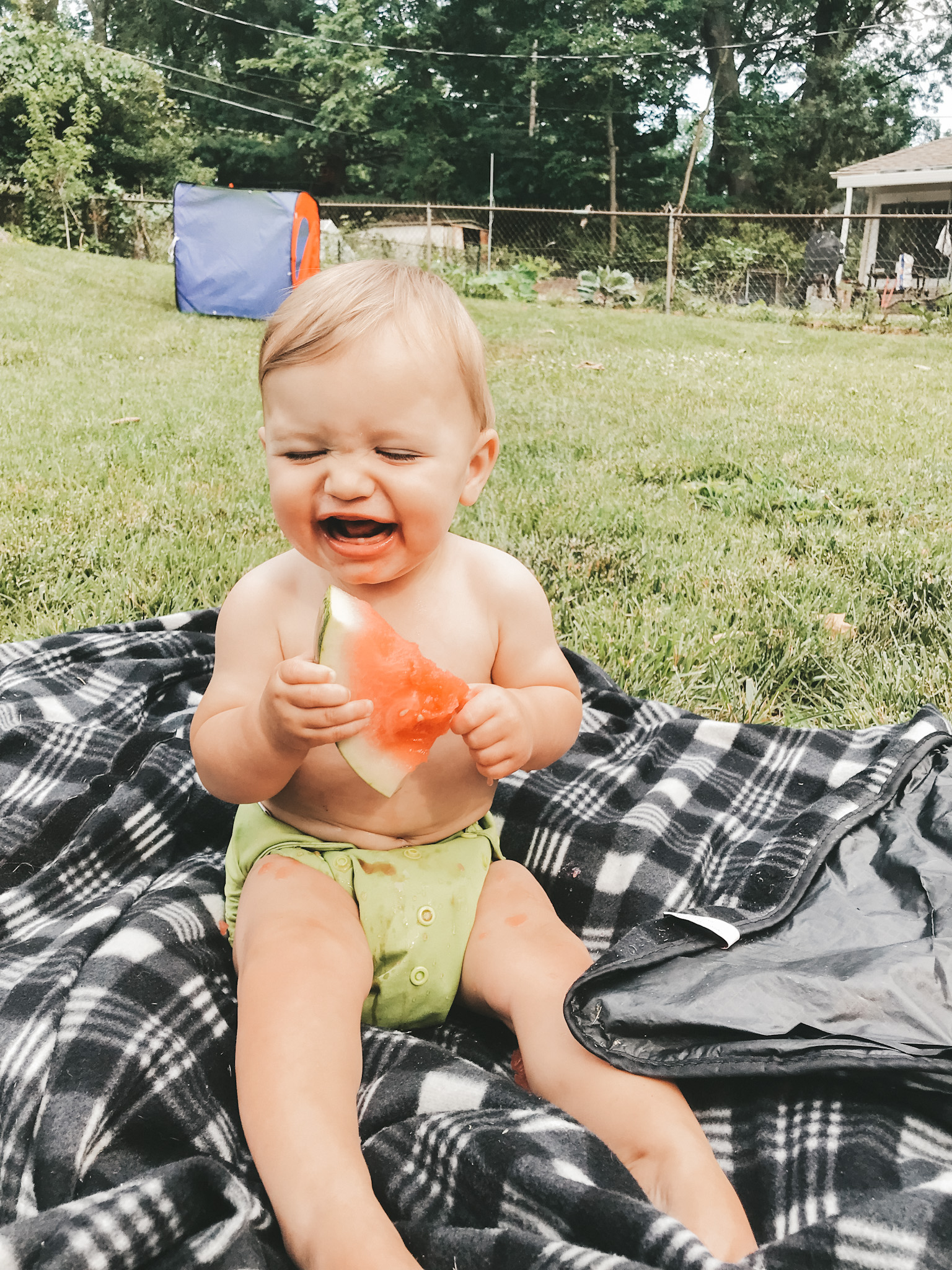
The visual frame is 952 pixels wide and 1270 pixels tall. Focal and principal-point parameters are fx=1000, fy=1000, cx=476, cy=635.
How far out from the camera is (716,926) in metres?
1.77

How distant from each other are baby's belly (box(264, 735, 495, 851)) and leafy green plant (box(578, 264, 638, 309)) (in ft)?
57.5

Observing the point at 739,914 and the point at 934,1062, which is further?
the point at 739,914

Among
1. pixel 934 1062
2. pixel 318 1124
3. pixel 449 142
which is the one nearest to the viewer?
pixel 318 1124

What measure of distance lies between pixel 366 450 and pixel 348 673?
387mm

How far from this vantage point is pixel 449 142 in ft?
121

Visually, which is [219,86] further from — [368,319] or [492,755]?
[492,755]

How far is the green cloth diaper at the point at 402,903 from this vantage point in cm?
182

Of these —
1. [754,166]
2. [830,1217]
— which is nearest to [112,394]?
[830,1217]

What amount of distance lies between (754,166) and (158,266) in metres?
27.3

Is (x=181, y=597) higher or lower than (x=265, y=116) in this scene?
lower

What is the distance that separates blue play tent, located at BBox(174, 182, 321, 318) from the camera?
12.2m

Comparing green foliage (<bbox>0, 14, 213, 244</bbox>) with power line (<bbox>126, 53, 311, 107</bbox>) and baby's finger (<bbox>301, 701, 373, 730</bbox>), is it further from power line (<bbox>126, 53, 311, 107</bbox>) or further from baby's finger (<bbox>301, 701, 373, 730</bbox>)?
baby's finger (<bbox>301, 701, 373, 730</bbox>)

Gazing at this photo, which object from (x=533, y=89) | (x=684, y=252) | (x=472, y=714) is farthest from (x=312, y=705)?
(x=533, y=89)

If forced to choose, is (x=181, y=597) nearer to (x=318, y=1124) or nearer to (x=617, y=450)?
(x=318, y=1124)
